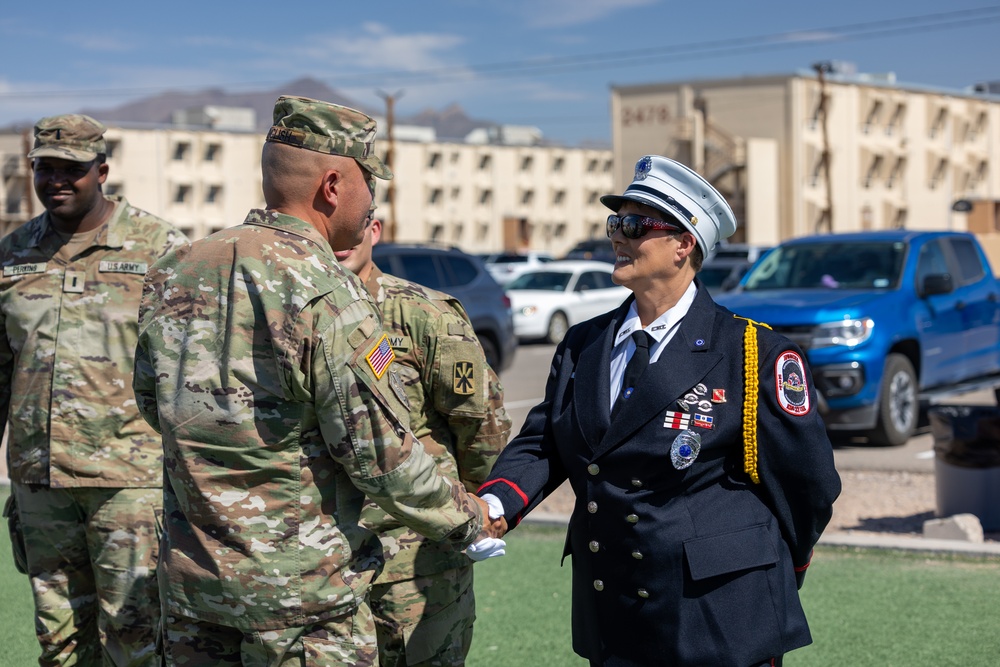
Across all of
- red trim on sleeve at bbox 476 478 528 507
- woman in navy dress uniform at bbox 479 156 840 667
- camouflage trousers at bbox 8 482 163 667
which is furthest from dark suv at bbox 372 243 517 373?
woman in navy dress uniform at bbox 479 156 840 667

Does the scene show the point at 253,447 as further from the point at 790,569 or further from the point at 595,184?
the point at 595,184

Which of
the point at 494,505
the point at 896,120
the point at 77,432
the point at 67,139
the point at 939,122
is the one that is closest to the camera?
the point at 494,505

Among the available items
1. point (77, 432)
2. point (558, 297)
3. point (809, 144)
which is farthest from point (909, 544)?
point (809, 144)

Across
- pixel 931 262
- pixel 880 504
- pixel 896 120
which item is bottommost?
pixel 880 504

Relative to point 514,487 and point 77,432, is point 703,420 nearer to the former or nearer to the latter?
point 514,487

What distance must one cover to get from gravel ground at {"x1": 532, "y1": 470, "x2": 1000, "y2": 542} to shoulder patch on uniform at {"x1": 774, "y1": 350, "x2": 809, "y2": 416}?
4.98 m

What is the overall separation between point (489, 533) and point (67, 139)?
2.47m

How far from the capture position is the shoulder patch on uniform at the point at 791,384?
3078 mm

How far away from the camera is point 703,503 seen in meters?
3.12

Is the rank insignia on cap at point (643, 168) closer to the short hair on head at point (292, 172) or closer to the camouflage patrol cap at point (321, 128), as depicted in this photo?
the camouflage patrol cap at point (321, 128)

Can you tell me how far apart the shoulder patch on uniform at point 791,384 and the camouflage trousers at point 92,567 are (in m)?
2.44

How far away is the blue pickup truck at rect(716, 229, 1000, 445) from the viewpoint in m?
10.7

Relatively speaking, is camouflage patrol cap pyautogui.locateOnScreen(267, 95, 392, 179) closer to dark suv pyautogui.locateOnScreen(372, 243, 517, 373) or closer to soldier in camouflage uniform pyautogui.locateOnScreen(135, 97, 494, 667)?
soldier in camouflage uniform pyautogui.locateOnScreen(135, 97, 494, 667)

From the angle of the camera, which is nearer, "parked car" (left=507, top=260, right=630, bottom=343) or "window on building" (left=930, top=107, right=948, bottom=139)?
"parked car" (left=507, top=260, right=630, bottom=343)
